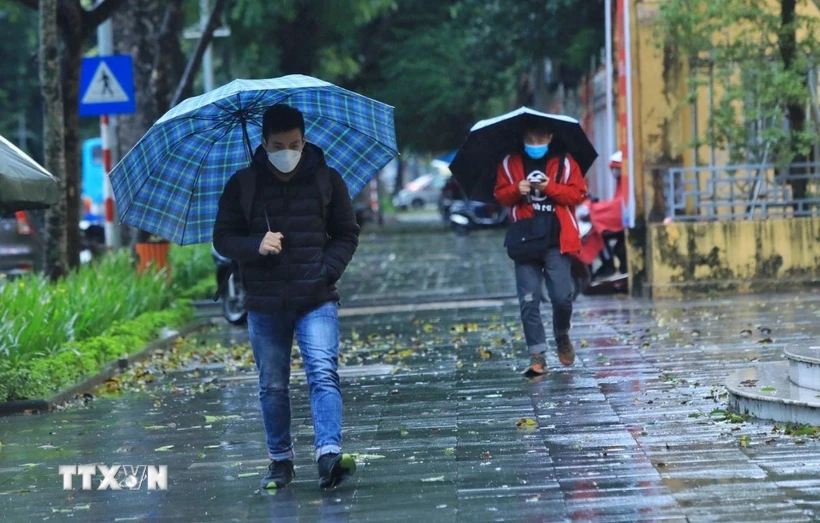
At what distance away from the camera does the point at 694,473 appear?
641 cm

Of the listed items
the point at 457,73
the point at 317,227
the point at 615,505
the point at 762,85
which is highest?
the point at 457,73

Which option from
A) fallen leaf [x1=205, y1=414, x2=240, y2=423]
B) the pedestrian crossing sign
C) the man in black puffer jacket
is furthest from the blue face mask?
the pedestrian crossing sign

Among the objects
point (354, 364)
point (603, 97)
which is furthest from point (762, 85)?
point (603, 97)

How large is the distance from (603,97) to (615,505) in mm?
23888

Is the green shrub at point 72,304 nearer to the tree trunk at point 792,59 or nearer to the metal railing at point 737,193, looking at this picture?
the metal railing at point 737,193

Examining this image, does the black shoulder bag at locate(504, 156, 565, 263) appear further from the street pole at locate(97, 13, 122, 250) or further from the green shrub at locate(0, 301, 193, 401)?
the street pole at locate(97, 13, 122, 250)

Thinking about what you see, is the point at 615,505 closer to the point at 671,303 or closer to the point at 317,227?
the point at 317,227

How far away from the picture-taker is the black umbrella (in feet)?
32.2

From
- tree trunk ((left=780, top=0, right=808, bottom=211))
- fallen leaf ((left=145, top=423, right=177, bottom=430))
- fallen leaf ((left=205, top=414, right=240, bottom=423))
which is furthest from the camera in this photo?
tree trunk ((left=780, top=0, right=808, bottom=211))

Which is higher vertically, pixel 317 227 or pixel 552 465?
pixel 317 227

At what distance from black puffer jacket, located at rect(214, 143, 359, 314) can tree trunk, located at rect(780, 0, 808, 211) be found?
10.0 m

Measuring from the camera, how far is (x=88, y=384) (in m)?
10.8

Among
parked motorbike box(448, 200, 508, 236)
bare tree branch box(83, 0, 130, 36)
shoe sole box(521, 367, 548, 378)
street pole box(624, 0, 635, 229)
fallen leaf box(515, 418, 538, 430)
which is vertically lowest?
fallen leaf box(515, 418, 538, 430)

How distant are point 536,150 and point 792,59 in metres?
6.95
